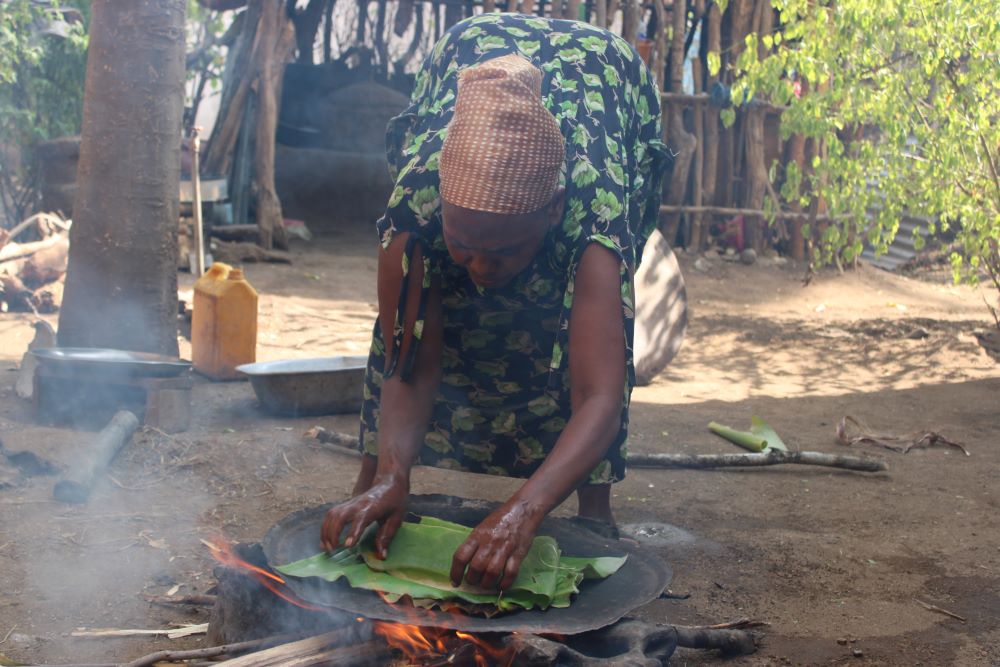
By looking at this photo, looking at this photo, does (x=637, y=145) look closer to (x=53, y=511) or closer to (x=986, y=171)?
(x=53, y=511)

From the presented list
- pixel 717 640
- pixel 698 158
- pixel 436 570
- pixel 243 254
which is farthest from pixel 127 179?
pixel 698 158

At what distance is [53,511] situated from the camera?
332 centimetres

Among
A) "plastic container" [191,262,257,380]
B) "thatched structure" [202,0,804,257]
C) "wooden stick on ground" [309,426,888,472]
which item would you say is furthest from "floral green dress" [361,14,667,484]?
"thatched structure" [202,0,804,257]

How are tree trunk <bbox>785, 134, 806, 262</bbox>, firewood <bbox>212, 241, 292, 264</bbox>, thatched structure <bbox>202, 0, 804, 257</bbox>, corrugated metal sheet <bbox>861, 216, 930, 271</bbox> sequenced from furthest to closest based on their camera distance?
corrugated metal sheet <bbox>861, 216, 930, 271</bbox> < tree trunk <bbox>785, 134, 806, 262</bbox> < thatched structure <bbox>202, 0, 804, 257</bbox> < firewood <bbox>212, 241, 292, 264</bbox>

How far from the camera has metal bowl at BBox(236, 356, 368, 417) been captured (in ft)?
15.1

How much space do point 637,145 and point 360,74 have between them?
1111cm

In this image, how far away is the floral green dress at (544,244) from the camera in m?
2.40

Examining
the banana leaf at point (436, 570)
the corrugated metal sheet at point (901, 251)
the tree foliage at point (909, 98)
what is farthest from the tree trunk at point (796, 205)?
the banana leaf at point (436, 570)

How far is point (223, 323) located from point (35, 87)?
5521 mm

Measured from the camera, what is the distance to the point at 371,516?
220 cm

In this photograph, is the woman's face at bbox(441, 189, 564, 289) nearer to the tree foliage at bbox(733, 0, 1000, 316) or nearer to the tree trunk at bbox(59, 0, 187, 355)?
the tree trunk at bbox(59, 0, 187, 355)

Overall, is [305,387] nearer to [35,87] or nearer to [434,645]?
[434,645]

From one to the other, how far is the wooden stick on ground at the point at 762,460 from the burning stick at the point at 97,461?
6.62 ft

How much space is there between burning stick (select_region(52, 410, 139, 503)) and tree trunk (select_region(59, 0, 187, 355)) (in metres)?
0.77
